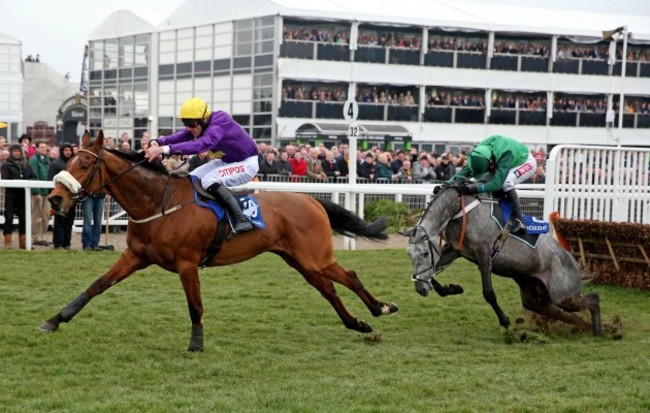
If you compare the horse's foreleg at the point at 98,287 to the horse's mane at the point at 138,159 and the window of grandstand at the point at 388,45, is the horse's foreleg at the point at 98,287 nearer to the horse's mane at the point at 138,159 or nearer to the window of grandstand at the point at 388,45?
the horse's mane at the point at 138,159

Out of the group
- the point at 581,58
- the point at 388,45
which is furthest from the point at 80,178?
the point at 581,58

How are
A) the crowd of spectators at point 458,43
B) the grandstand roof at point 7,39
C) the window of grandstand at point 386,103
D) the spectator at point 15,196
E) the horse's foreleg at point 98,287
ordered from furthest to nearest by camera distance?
the crowd of spectators at point 458,43 < the window of grandstand at point 386,103 < the grandstand roof at point 7,39 < the spectator at point 15,196 < the horse's foreleg at point 98,287

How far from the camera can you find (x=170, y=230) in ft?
23.0

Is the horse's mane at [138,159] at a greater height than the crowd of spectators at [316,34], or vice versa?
the crowd of spectators at [316,34]

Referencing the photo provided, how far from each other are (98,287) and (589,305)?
3998mm

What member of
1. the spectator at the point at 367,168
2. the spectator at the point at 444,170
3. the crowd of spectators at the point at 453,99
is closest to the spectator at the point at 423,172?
the spectator at the point at 444,170

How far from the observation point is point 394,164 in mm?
18688

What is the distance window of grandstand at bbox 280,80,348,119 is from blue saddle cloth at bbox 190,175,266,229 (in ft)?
65.4

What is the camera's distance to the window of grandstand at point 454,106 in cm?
3028

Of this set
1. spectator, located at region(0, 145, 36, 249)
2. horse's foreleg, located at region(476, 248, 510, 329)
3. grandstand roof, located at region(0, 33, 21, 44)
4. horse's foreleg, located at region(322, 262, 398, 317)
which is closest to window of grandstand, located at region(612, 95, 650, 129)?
grandstand roof, located at region(0, 33, 21, 44)

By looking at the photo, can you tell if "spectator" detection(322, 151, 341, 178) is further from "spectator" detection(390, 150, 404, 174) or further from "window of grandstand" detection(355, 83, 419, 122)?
"window of grandstand" detection(355, 83, 419, 122)

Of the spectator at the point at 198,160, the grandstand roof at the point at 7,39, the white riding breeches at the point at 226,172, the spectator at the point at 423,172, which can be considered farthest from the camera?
the grandstand roof at the point at 7,39

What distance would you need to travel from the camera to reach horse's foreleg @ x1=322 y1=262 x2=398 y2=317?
24.9 feet

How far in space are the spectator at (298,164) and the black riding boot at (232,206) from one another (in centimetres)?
914
